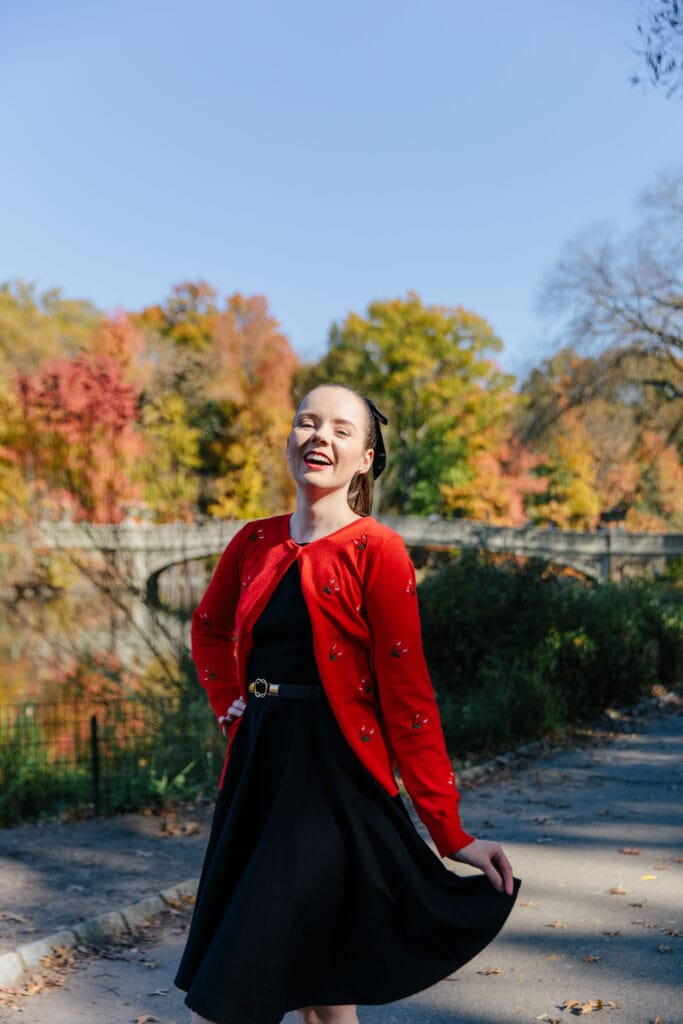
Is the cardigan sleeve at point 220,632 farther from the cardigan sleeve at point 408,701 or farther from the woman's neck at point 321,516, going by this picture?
the cardigan sleeve at point 408,701

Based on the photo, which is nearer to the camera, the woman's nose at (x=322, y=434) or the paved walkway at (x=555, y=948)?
the woman's nose at (x=322, y=434)

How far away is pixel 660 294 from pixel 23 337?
20.2 metres

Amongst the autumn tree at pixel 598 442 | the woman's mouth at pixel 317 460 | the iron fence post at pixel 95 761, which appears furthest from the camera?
the autumn tree at pixel 598 442

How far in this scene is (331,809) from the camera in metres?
2.20

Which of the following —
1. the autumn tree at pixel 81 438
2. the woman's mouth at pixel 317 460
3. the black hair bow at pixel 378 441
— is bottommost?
the woman's mouth at pixel 317 460

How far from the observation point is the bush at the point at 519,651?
8953mm

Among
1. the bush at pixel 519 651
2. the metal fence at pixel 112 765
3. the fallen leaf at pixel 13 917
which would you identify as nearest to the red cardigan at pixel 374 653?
the fallen leaf at pixel 13 917

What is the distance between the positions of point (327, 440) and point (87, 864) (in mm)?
4097

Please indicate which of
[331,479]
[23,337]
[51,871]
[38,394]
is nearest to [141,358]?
[23,337]

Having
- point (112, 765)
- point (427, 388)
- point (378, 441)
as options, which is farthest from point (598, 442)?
point (378, 441)

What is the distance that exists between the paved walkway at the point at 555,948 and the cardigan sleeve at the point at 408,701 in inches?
66.3

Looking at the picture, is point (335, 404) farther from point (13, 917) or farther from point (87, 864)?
point (87, 864)

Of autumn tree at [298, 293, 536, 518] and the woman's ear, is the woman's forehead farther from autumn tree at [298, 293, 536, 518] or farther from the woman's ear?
autumn tree at [298, 293, 536, 518]

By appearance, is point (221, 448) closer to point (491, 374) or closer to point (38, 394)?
point (491, 374)
